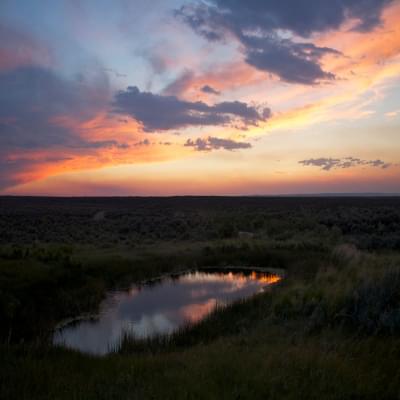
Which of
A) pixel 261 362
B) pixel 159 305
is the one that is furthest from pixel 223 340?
pixel 159 305

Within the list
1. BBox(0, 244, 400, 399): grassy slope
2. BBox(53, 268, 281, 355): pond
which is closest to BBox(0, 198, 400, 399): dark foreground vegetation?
BBox(0, 244, 400, 399): grassy slope

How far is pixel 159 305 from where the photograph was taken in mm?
13266

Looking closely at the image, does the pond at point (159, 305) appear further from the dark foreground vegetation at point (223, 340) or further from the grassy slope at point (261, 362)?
the grassy slope at point (261, 362)

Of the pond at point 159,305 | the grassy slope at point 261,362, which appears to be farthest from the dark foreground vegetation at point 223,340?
the pond at point 159,305

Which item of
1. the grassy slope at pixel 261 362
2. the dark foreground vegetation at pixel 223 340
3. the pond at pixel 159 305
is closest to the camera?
the grassy slope at pixel 261 362

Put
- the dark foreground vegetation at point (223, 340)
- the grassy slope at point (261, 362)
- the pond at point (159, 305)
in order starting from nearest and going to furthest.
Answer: the grassy slope at point (261, 362), the dark foreground vegetation at point (223, 340), the pond at point (159, 305)

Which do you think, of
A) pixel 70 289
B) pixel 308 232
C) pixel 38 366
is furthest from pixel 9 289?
pixel 308 232

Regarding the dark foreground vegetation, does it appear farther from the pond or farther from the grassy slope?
the pond

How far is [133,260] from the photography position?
1823 cm

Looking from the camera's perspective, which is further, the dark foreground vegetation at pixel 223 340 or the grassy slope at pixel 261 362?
the dark foreground vegetation at pixel 223 340

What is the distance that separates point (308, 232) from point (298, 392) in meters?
24.0

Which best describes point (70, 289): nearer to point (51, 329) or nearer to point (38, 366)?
point (51, 329)

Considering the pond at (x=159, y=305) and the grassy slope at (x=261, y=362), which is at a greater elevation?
the grassy slope at (x=261, y=362)

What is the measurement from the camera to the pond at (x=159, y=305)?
10109 mm
